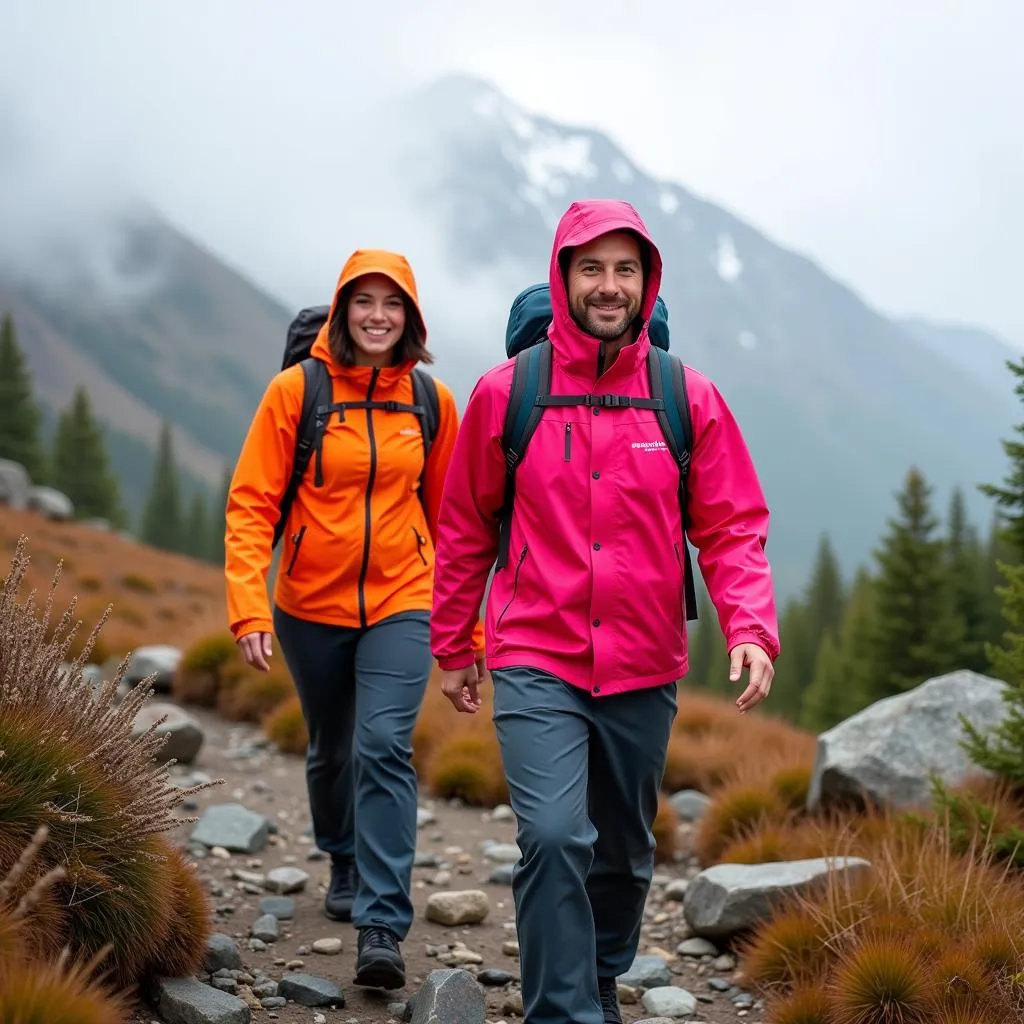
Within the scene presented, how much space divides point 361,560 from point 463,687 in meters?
1.32

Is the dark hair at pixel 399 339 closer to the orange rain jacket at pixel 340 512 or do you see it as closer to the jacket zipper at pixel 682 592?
the orange rain jacket at pixel 340 512

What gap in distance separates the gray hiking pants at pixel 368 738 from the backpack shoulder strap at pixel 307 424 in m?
0.61

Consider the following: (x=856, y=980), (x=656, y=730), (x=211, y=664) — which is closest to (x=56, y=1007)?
(x=656, y=730)

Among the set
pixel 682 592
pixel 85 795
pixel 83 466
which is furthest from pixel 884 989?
pixel 83 466

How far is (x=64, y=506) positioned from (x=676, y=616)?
36.1 meters

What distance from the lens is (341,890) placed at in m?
6.15

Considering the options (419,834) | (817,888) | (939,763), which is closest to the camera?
(817,888)

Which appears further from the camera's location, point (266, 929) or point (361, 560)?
point (266, 929)

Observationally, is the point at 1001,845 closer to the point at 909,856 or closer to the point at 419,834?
the point at 909,856

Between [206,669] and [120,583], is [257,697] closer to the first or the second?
[206,669]

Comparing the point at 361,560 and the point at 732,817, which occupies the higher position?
the point at 361,560

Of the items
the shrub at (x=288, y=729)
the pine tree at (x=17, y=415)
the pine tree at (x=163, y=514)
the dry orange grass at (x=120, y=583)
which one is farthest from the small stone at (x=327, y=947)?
the pine tree at (x=163, y=514)

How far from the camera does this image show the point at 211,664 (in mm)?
12852

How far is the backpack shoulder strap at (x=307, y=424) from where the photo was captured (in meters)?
5.64
